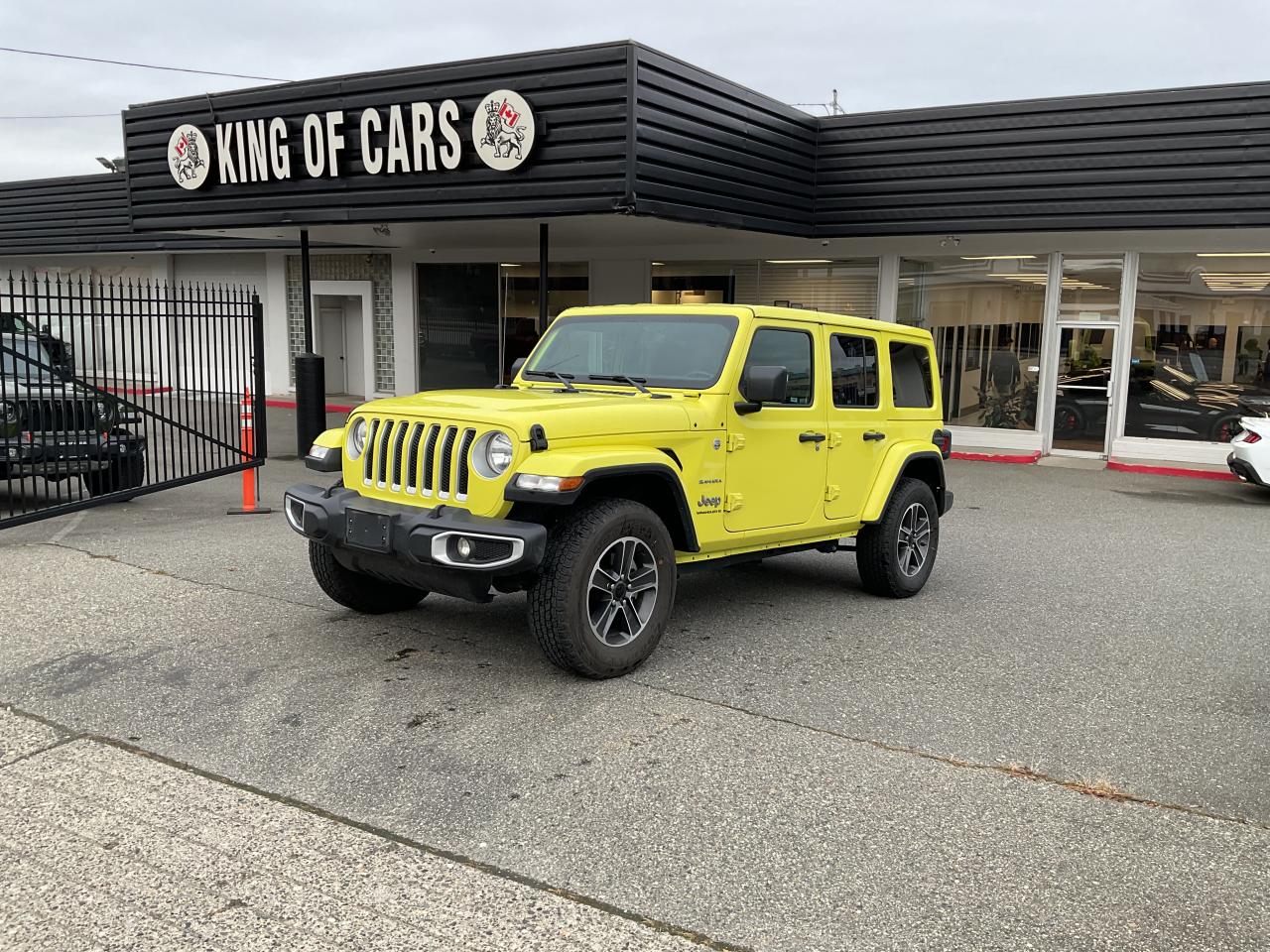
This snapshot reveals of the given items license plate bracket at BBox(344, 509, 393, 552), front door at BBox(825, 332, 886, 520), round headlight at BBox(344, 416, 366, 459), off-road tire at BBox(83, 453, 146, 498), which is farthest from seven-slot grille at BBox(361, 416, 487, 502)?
off-road tire at BBox(83, 453, 146, 498)

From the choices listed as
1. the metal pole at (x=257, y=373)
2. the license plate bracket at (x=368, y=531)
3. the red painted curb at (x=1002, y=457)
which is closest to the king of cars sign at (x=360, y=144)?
the metal pole at (x=257, y=373)

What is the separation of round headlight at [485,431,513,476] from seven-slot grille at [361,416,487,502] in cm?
9

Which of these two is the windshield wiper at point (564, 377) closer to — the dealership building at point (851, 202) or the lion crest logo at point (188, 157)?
the dealership building at point (851, 202)

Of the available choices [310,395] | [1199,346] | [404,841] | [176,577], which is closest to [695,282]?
[310,395]

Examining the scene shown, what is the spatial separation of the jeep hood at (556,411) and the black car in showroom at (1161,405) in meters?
11.3

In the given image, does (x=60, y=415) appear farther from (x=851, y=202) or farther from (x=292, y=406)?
(x=292, y=406)

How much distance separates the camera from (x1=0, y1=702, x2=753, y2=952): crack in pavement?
10.5 feet

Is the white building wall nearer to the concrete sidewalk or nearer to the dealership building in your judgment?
the dealership building

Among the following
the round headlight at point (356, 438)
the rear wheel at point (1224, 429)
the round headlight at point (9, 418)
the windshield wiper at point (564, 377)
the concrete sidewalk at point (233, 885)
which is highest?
the windshield wiper at point (564, 377)

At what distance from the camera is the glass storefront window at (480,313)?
19.6 metres

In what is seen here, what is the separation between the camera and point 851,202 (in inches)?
592

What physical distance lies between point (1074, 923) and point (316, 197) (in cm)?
1258

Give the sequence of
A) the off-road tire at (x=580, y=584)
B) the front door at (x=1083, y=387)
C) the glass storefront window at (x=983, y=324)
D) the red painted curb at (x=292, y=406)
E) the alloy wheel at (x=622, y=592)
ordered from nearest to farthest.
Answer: the off-road tire at (x=580, y=584), the alloy wheel at (x=622, y=592), the front door at (x=1083, y=387), the glass storefront window at (x=983, y=324), the red painted curb at (x=292, y=406)

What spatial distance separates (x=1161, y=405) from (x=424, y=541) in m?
13.0
